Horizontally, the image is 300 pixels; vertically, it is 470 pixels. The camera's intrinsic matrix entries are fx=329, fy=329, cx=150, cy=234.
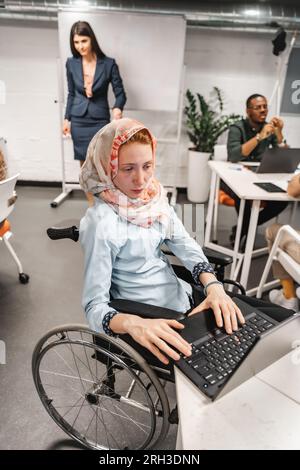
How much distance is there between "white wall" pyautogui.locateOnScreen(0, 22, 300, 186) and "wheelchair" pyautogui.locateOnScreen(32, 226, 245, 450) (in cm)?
302

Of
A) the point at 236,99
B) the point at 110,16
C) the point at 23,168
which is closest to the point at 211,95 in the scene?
the point at 236,99

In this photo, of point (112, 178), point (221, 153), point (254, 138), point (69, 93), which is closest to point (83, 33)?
point (69, 93)

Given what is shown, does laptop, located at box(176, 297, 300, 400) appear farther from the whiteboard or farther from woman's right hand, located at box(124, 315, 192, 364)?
the whiteboard

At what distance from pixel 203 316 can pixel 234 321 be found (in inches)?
3.2

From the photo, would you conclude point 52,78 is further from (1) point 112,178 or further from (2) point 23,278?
(1) point 112,178

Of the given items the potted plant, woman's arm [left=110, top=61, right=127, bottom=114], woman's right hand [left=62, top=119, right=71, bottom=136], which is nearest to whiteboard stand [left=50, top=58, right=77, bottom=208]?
woman's right hand [left=62, top=119, right=71, bottom=136]

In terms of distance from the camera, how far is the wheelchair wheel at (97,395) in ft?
3.29

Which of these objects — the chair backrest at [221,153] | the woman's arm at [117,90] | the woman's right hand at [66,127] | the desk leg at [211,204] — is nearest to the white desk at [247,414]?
the desk leg at [211,204]

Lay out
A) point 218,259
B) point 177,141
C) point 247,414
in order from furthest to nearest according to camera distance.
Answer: point 177,141 → point 218,259 → point 247,414

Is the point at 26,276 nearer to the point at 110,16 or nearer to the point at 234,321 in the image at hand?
the point at 234,321

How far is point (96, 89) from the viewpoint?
3.16 metres

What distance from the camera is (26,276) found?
2.35 m

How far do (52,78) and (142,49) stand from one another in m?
1.14

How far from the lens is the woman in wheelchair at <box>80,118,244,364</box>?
91cm
